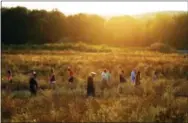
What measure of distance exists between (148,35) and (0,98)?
138ft

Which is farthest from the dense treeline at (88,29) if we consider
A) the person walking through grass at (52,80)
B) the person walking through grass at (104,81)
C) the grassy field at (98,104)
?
the person walking through grass at (104,81)

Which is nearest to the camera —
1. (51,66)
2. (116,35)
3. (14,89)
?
(14,89)

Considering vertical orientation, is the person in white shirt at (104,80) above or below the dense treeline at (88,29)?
below

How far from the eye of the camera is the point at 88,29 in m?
56.3

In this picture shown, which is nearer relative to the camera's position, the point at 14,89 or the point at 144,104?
the point at 144,104

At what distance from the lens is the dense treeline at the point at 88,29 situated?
173 feet

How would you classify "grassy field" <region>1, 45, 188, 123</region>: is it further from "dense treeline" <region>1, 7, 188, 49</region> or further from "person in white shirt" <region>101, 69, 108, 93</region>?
"dense treeline" <region>1, 7, 188, 49</region>

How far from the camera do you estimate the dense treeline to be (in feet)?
173

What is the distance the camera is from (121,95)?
1775cm

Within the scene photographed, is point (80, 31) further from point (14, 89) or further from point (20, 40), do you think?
point (14, 89)

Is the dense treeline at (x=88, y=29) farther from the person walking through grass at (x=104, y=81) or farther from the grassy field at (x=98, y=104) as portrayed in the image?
the person walking through grass at (x=104, y=81)

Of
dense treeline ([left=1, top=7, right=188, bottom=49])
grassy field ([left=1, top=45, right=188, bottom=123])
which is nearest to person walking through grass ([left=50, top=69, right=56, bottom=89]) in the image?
grassy field ([left=1, top=45, right=188, bottom=123])

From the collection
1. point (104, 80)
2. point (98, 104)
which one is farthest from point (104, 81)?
point (98, 104)

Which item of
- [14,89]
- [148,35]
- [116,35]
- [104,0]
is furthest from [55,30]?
[104,0]
